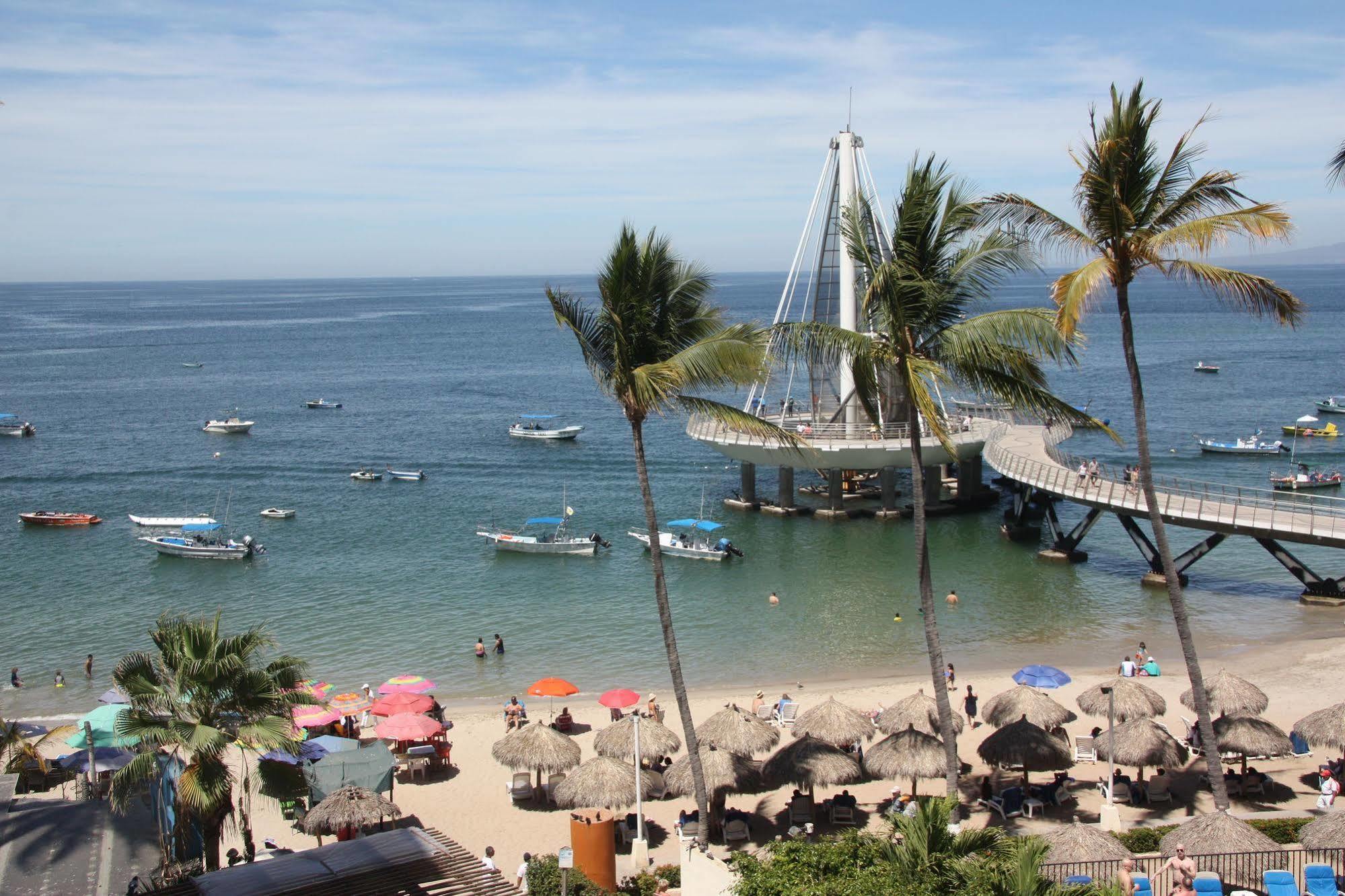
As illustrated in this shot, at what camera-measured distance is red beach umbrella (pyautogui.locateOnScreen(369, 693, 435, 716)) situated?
76.1 ft

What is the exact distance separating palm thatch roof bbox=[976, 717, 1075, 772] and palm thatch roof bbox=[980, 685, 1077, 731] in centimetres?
116

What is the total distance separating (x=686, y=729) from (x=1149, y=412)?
69849 millimetres

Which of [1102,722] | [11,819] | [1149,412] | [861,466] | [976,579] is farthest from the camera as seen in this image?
[1149,412]

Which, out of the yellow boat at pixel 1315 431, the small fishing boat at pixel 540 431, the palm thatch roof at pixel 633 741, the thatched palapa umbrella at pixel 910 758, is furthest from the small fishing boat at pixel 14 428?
the yellow boat at pixel 1315 431

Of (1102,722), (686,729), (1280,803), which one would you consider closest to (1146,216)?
(686,729)

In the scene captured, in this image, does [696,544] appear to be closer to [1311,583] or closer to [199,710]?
[1311,583]

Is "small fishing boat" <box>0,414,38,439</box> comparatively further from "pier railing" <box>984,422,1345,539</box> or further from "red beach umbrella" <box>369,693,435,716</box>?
"red beach umbrella" <box>369,693,435,716</box>

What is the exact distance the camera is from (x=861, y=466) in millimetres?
45062

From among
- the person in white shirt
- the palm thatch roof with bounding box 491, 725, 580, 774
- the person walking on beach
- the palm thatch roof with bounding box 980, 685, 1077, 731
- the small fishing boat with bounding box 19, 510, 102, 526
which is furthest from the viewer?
the small fishing boat with bounding box 19, 510, 102, 526

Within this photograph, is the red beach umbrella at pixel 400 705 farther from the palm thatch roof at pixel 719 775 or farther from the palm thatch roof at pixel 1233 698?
the palm thatch roof at pixel 1233 698

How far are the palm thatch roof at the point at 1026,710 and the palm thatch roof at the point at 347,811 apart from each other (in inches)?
404

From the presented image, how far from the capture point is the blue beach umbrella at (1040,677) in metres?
22.0

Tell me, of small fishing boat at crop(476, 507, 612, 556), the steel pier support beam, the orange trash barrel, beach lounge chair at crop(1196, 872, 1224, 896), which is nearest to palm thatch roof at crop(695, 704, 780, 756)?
the orange trash barrel

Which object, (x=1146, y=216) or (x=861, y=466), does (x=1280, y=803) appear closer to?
(x=1146, y=216)
